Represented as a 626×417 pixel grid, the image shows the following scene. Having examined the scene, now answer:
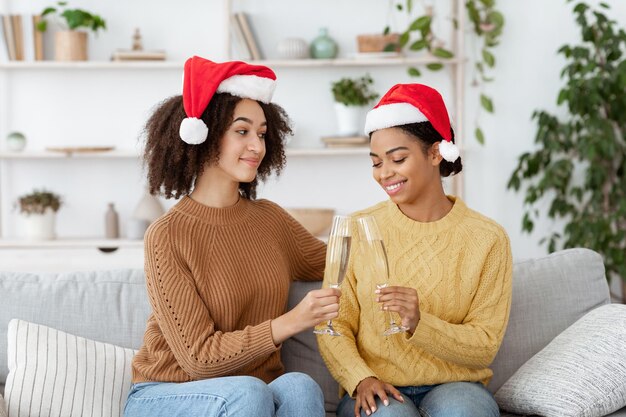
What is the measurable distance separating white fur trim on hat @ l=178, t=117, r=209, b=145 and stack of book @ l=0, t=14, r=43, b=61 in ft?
9.49

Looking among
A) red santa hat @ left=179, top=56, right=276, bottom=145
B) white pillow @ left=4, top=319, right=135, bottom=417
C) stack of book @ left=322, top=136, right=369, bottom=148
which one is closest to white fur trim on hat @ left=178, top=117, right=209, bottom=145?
red santa hat @ left=179, top=56, right=276, bottom=145

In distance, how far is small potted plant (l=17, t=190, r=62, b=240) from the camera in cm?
451

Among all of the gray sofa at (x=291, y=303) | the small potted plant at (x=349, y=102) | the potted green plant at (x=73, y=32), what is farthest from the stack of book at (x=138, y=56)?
the gray sofa at (x=291, y=303)

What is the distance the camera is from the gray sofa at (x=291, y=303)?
2180mm

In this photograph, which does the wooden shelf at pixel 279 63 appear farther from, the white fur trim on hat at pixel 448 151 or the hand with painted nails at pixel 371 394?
the hand with painted nails at pixel 371 394

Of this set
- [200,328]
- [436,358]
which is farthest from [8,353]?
[436,358]

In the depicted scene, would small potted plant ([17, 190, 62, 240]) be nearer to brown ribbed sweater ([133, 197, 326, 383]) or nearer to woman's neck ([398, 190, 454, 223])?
brown ribbed sweater ([133, 197, 326, 383])

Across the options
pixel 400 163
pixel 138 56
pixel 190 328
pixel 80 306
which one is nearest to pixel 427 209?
pixel 400 163

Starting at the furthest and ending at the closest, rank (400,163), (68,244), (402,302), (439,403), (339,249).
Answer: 1. (68,244)
2. (400,163)
3. (439,403)
4. (402,302)
5. (339,249)

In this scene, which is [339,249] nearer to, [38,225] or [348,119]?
[348,119]

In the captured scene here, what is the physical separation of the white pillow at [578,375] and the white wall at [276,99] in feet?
8.83

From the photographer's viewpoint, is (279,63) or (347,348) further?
(279,63)

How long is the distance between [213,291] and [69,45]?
295 centimetres

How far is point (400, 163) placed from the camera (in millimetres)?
1990
